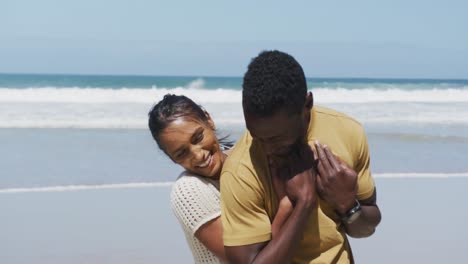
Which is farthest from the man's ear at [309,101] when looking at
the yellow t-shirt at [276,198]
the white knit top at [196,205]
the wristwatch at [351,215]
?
the white knit top at [196,205]

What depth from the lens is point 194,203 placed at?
2.53 metres

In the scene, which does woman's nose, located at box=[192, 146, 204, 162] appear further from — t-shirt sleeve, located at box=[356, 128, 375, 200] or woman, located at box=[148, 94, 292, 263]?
t-shirt sleeve, located at box=[356, 128, 375, 200]

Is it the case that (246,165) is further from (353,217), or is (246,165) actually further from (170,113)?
(170,113)

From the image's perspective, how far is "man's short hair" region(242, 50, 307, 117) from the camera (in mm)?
2006

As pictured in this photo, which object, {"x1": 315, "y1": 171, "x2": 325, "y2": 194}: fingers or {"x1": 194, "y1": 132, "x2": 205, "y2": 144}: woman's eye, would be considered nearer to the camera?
{"x1": 315, "y1": 171, "x2": 325, "y2": 194}: fingers

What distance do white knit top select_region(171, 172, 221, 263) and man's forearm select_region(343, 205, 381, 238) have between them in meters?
→ 0.44

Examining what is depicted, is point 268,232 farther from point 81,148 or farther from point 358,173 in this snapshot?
point 81,148

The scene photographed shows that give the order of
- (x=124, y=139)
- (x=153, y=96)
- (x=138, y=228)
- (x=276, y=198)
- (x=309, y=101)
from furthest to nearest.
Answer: (x=153, y=96), (x=124, y=139), (x=138, y=228), (x=276, y=198), (x=309, y=101)

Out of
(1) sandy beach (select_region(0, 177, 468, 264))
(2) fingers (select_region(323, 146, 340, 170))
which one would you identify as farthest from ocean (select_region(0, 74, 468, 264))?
(2) fingers (select_region(323, 146, 340, 170))

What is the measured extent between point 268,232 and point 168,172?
6.65 meters

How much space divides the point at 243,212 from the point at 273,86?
0.39 metres

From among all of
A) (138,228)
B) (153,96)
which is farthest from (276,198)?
(153,96)

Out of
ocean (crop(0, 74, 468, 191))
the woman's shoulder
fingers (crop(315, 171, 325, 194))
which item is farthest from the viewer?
ocean (crop(0, 74, 468, 191))

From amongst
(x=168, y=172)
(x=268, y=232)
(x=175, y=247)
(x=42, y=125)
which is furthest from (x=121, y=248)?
(x=42, y=125)
